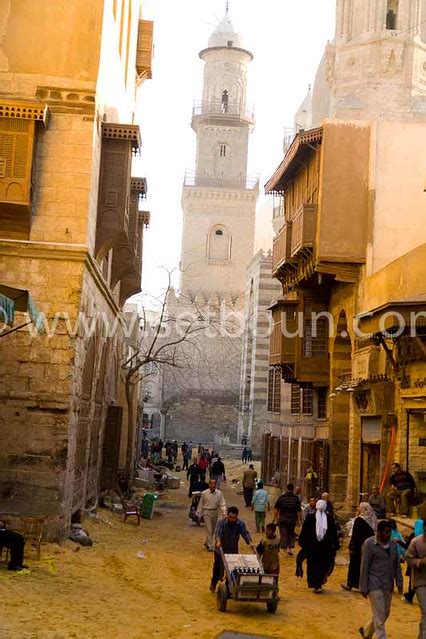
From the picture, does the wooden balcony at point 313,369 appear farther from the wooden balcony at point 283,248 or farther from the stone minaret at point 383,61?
the stone minaret at point 383,61

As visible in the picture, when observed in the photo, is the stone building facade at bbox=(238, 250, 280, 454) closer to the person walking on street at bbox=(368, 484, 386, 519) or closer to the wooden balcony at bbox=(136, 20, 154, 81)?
the wooden balcony at bbox=(136, 20, 154, 81)

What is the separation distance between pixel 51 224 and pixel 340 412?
10.7m

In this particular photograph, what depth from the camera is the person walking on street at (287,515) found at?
1491 centimetres

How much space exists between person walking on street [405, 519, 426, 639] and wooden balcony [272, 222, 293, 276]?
15.3 meters

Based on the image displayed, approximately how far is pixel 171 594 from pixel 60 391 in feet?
13.8

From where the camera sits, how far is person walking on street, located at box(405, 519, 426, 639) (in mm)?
7805

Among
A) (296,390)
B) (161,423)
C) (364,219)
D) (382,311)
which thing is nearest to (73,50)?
(382,311)

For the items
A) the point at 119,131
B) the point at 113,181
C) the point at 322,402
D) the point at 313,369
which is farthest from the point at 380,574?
the point at 322,402

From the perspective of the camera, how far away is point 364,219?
20266 mm

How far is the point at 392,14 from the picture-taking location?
37250 mm

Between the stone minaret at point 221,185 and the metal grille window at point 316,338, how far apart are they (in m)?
40.0

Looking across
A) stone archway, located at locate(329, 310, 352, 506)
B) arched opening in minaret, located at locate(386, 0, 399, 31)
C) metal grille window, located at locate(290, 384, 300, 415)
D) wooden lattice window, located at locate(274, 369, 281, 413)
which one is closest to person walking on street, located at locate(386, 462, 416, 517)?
stone archway, located at locate(329, 310, 352, 506)

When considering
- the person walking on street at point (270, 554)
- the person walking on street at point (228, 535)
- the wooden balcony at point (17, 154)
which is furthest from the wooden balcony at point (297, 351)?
the person walking on street at point (228, 535)

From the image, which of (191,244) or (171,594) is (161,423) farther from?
(171,594)
